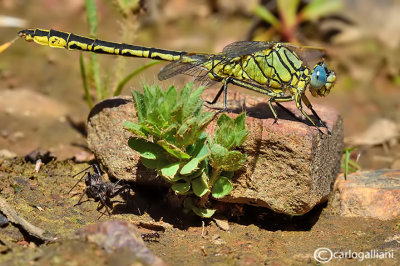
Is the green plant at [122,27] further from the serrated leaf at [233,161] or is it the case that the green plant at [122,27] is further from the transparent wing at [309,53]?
the serrated leaf at [233,161]

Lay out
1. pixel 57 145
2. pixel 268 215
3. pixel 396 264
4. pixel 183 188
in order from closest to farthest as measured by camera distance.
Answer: pixel 396 264 < pixel 183 188 < pixel 268 215 < pixel 57 145

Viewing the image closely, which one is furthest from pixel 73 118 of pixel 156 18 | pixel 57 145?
pixel 156 18

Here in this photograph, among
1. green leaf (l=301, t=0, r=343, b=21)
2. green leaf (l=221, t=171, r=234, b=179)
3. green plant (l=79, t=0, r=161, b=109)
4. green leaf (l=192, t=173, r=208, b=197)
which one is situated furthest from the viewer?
green leaf (l=301, t=0, r=343, b=21)

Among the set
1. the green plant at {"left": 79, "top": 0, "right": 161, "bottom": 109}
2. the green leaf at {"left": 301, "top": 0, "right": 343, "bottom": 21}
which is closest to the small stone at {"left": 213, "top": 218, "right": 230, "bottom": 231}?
the green plant at {"left": 79, "top": 0, "right": 161, "bottom": 109}

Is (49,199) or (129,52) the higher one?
(129,52)

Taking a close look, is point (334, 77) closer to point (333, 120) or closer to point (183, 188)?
point (333, 120)

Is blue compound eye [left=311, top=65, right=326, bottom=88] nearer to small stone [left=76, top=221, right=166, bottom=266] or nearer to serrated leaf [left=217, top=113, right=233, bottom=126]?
serrated leaf [left=217, top=113, right=233, bottom=126]

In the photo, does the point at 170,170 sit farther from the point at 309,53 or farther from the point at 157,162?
the point at 309,53
